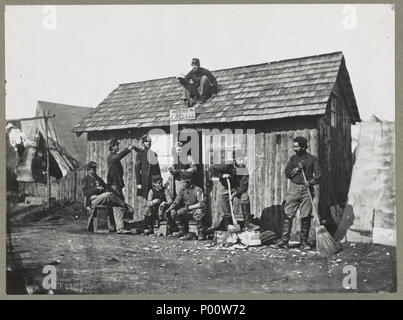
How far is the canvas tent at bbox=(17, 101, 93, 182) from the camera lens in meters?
10.4

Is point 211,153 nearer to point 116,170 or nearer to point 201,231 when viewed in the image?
point 201,231

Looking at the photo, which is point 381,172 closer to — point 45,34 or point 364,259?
point 364,259

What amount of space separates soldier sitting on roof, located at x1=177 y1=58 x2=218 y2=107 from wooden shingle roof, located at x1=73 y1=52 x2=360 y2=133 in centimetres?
15

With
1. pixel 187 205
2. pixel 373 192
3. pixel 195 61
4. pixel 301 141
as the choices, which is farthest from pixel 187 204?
pixel 373 192

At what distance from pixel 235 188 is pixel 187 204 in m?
1.07

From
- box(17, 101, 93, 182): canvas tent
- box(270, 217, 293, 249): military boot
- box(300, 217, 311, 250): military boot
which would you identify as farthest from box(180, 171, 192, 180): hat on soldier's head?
box(17, 101, 93, 182): canvas tent

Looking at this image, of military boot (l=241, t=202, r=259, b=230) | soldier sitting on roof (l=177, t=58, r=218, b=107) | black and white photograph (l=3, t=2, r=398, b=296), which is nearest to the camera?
black and white photograph (l=3, t=2, r=398, b=296)

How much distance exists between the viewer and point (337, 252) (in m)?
9.46

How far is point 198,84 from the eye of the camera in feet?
34.6

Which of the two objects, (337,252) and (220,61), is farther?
(220,61)

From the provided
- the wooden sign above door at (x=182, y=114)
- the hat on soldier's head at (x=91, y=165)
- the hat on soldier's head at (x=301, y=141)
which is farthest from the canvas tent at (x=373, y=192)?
the hat on soldier's head at (x=91, y=165)

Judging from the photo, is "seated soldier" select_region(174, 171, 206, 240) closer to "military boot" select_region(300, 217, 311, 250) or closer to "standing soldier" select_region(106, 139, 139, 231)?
"standing soldier" select_region(106, 139, 139, 231)

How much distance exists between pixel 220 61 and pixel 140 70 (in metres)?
1.64
